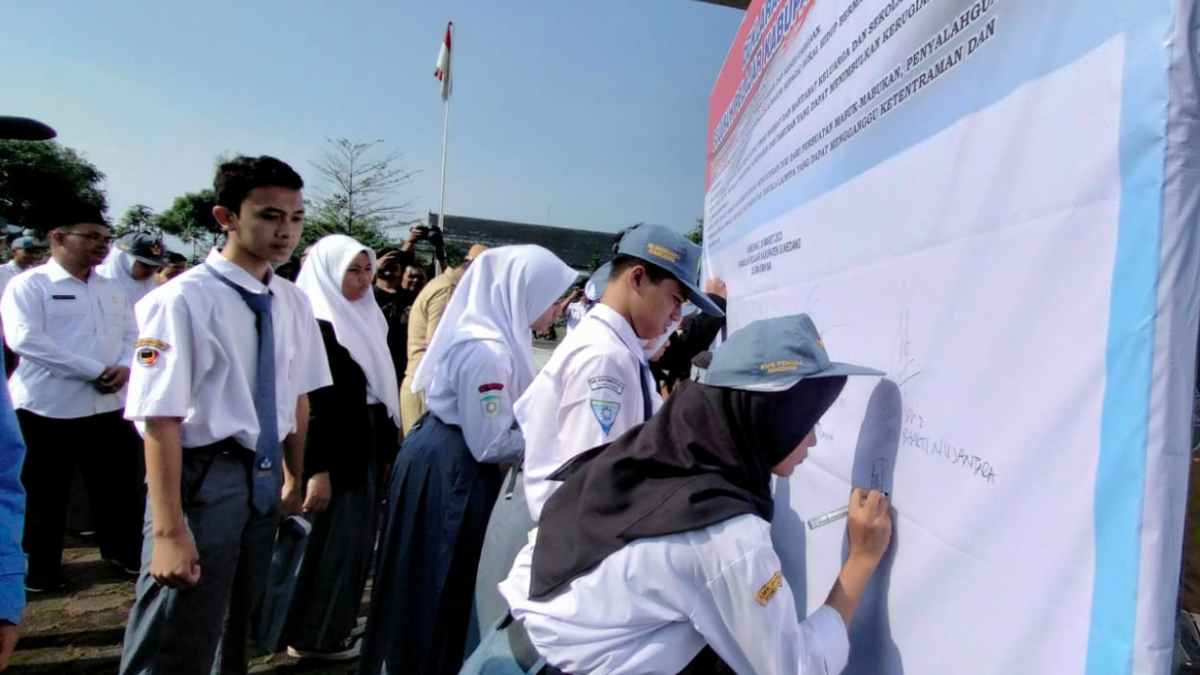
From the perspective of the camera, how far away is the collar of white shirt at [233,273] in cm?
202

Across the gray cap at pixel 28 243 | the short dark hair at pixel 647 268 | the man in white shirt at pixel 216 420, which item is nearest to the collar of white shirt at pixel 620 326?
the short dark hair at pixel 647 268

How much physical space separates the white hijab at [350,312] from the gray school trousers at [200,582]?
88cm

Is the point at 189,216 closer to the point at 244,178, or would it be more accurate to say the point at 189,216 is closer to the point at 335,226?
the point at 335,226

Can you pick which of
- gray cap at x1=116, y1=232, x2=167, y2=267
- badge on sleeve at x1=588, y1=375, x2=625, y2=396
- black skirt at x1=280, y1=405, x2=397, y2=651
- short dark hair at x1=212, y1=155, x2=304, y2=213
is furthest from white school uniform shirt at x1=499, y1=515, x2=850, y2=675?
gray cap at x1=116, y1=232, x2=167, y2=267

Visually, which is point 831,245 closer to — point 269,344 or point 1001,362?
point 1001,362

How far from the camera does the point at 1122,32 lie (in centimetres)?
72

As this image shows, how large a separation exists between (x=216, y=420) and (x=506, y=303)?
1.10 m

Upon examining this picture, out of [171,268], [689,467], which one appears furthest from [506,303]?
[171,268]

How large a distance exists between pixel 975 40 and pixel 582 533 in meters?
0.99

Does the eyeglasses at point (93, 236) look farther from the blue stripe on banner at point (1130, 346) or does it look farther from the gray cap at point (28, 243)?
the blue stripe on banner at point (1130, 346)

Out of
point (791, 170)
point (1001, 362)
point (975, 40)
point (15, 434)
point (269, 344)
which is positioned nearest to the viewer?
point (1001, 362)

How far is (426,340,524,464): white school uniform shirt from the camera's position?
2.38 m

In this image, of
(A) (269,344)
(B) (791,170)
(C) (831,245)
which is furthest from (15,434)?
(B) (791,170)

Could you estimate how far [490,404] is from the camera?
2381mm
